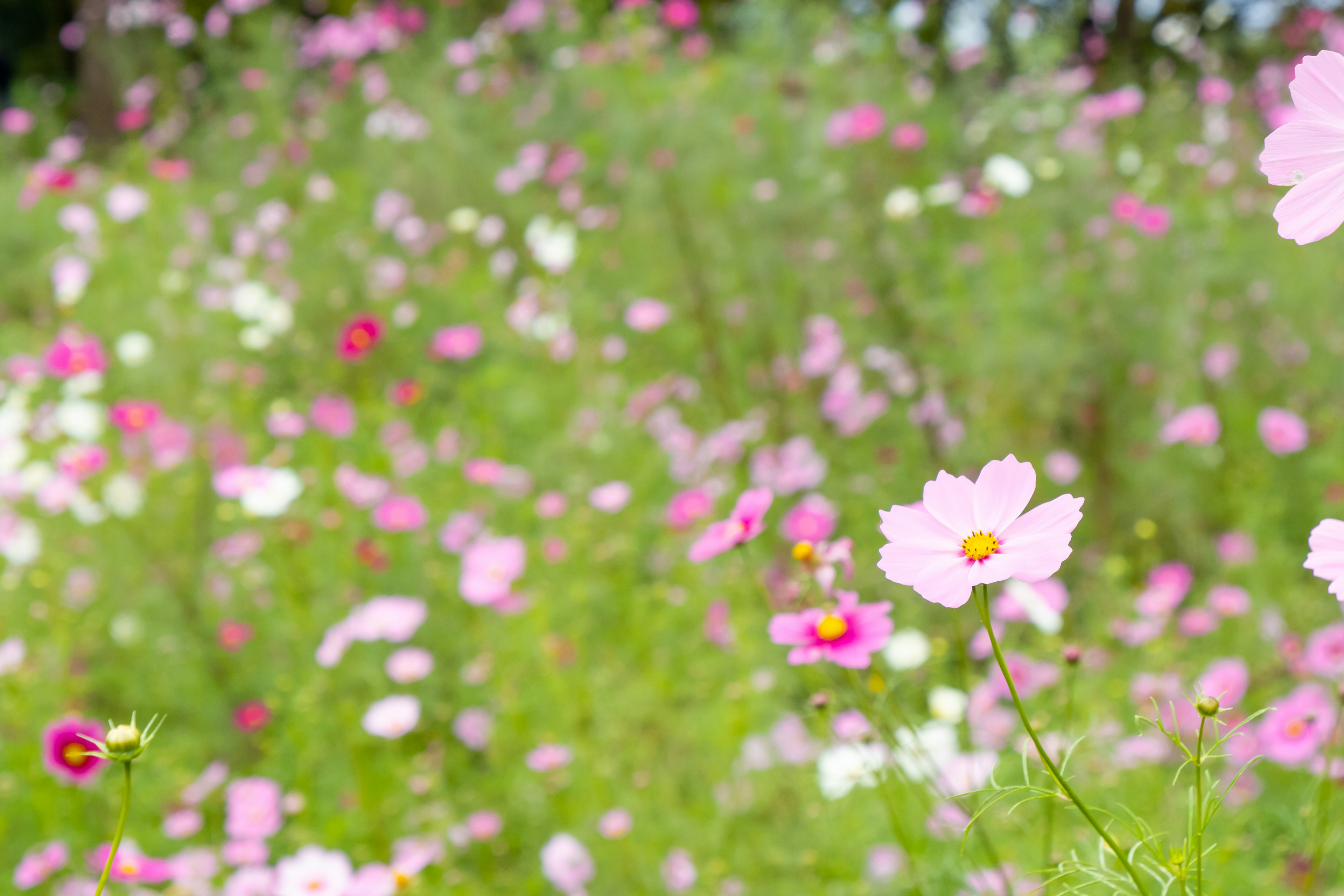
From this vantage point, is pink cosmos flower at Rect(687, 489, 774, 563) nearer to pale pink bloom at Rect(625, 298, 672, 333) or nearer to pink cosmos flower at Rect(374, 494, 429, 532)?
pink cosmos flower at Rect(374, 494, 429, 532)

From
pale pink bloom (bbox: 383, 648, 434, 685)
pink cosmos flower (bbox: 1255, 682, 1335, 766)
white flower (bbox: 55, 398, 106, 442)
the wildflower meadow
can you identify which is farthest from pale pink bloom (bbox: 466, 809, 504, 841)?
white flower (bbox: 55, 398, 106, 442)

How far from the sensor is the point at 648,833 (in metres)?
1.33

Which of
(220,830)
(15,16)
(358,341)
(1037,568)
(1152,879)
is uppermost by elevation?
(1037,568)

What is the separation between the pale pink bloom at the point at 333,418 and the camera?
210 cm

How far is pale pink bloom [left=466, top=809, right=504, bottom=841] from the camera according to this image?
4.59ft

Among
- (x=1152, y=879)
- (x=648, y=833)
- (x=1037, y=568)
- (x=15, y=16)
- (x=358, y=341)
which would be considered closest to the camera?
(x=1037, y=568)

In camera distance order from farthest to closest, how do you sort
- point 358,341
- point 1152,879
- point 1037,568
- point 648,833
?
point 358,341
point 648,833
point 1152,879
point 1037,568

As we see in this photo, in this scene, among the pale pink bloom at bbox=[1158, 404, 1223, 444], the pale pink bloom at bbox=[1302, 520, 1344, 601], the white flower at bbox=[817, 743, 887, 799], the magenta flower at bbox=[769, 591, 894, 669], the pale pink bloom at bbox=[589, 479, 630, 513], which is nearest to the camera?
the pale pink bloom at bbox=[1302, 520, 1344, 601]

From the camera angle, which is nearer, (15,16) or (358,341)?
(358,341)

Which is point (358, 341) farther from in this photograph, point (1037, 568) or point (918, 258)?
point (1037, 568)

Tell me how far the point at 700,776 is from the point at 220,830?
74 centimetres

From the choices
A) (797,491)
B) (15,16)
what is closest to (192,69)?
(797,491)

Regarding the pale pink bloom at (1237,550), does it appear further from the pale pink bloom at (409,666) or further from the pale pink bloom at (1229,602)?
the pale pink bloom at (409,666)

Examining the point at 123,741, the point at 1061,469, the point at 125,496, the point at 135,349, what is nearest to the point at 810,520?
the point at 1061,469
